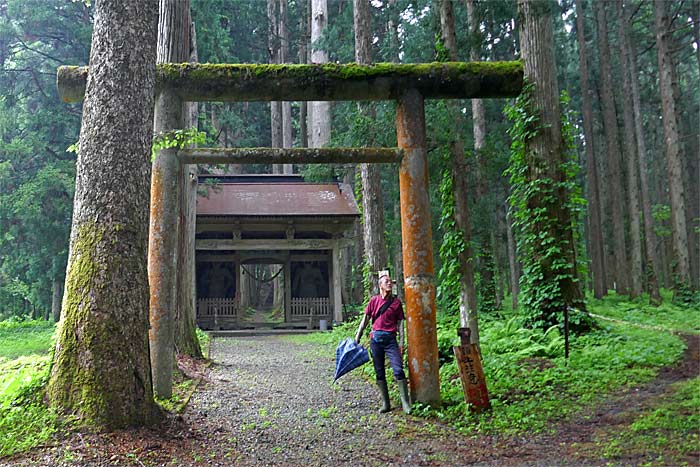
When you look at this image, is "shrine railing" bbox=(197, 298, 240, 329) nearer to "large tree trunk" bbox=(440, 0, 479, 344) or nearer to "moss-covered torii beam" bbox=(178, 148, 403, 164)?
"large tree trunk" bbox=(440, 0, 479, 344)

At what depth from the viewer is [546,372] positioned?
26.5 ft

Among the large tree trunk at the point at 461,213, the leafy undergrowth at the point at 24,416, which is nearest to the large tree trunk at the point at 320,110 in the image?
the large tree trunk at the point at 461,213

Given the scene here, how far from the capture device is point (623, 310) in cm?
1812

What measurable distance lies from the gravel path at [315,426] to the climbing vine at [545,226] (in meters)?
3.21

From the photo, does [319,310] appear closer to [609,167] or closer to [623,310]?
[623,310]

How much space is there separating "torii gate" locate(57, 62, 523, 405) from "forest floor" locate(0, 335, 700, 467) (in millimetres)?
1155

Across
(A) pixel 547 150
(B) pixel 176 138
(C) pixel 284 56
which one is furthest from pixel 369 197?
(C) pixel 284 56

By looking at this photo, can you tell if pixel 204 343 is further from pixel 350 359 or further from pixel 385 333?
pixel 385 333

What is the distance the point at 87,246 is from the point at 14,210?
1804cm

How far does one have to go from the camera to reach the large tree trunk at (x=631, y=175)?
71.1 ft

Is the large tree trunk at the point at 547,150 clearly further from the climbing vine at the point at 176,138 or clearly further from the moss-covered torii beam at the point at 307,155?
the climbing vine at the point at 176,138

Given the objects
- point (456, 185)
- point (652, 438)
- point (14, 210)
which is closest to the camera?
point (652, 438)

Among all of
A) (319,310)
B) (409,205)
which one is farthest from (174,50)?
(319,310)

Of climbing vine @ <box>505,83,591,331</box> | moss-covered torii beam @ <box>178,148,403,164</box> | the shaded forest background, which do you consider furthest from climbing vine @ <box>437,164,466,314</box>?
the shaded forest background
